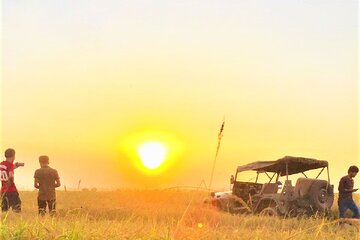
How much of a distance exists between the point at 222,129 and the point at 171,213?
1102 cm

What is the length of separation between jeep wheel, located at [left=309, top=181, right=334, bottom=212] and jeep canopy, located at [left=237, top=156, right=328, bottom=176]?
4.85ft

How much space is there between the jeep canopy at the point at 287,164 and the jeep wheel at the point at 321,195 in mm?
1479

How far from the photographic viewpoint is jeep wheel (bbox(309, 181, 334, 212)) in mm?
16281

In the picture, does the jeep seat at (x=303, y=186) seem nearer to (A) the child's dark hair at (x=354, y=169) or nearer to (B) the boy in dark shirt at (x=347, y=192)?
(B) the boy in dark shirt at (x=347, y=192)

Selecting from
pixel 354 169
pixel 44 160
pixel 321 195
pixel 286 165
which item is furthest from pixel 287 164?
pixel 44 160

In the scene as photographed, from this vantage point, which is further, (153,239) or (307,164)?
(307,164)

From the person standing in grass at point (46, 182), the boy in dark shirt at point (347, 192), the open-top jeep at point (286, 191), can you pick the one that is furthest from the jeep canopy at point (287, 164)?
the person standing in grass at point (46, 182)

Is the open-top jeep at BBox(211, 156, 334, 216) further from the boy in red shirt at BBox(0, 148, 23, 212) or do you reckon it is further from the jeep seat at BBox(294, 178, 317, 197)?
the boy in red shirt at BBox(0, 148, 23, 212)

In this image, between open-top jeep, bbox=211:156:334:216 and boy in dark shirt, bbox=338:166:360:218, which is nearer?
boy in dark shirt, bbox=338:166:360:218

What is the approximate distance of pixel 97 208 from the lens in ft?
55.5

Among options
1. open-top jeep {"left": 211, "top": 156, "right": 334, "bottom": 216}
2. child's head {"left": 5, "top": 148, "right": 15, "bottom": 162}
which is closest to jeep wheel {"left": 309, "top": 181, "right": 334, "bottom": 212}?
open-top jeep {"left": 211, "top": 156, "right": 334, "bottom": 216}

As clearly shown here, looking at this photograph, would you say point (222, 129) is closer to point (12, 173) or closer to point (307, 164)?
point (12, 173)

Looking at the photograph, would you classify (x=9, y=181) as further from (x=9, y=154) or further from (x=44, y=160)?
(x=44, y=160)

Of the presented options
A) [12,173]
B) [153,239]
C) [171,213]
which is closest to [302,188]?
[171,213]
